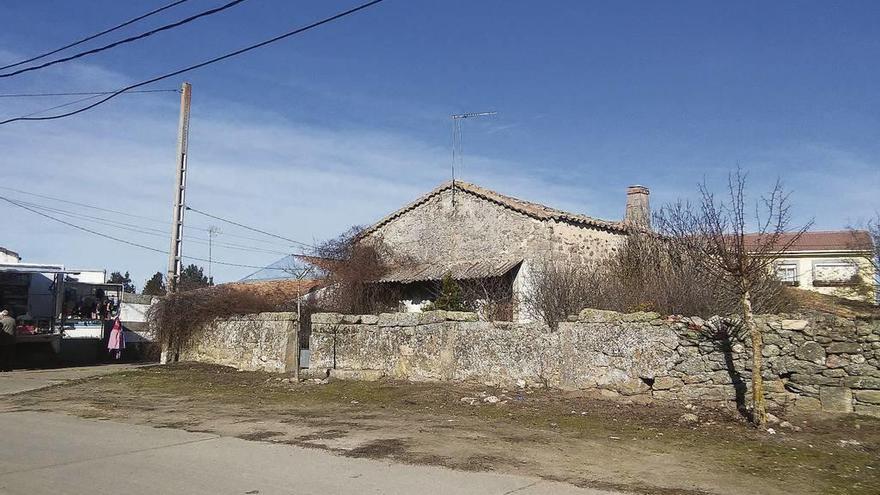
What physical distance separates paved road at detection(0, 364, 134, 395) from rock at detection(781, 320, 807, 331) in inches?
637

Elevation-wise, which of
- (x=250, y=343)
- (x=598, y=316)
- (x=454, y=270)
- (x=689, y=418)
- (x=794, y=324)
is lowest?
(x=689, y=418)

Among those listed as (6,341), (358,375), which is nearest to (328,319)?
(358,375)

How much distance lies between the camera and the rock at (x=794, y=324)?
10.7 meters

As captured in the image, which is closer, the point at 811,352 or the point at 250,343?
the point at 811,352

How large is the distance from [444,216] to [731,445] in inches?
716

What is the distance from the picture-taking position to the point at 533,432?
10352mm

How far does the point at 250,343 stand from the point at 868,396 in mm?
15123

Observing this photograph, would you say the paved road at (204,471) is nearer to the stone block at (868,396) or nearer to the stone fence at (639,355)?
the stone fence at (639,355)

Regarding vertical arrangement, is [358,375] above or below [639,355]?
below

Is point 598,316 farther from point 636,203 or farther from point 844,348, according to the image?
point 636,203

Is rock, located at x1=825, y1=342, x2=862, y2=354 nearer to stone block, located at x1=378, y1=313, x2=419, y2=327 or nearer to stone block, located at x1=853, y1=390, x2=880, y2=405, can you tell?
stone block, located at x1=853, y1=390, x2=880, y2=405

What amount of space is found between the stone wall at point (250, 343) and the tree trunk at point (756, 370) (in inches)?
474

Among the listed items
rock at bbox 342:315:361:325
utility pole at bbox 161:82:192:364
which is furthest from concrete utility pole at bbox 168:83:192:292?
rock at bbox 342:315:361:325

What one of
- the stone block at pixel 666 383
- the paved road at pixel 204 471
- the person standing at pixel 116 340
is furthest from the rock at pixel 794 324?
the person standing at pixel 116 340
